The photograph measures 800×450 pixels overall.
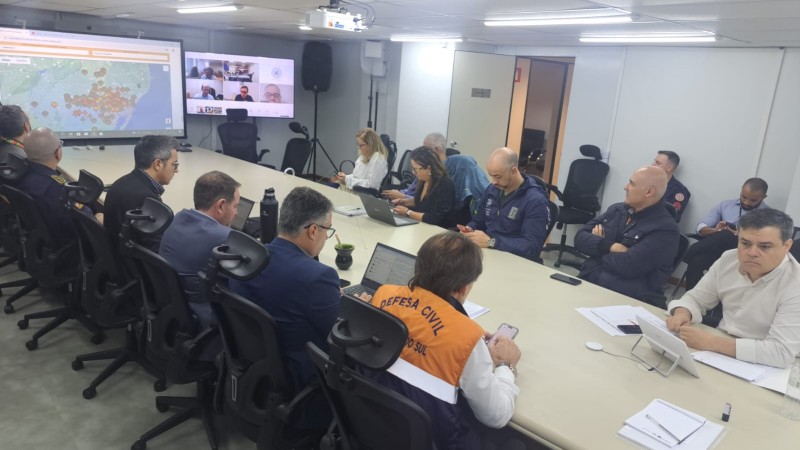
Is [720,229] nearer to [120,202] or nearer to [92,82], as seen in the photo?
[120,202]

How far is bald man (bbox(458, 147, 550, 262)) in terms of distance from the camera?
3.49 m

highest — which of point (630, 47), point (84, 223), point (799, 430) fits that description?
point (630, 47)

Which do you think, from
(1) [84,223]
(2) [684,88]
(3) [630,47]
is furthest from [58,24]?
(2) [684,88]

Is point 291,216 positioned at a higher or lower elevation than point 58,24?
lower

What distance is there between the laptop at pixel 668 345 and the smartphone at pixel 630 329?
0.16 meters

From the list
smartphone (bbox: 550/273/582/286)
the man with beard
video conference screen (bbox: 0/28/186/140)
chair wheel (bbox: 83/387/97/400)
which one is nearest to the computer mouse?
smartphone (bbox: 550/273/582/286)

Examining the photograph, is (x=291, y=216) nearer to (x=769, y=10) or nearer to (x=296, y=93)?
(x=769, y=10)

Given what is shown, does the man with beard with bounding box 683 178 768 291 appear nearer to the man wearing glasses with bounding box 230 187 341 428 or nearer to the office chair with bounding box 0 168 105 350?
the man wearing glasses with bounding box 230 187 341 428

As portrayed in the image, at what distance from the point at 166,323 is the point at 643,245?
255 cm

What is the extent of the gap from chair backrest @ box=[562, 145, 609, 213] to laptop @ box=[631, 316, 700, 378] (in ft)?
12.9

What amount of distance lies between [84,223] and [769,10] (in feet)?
12.4

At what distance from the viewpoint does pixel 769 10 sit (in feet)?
9.61

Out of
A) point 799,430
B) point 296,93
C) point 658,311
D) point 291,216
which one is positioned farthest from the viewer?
point 296,93

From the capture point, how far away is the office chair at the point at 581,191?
19.3 ft
